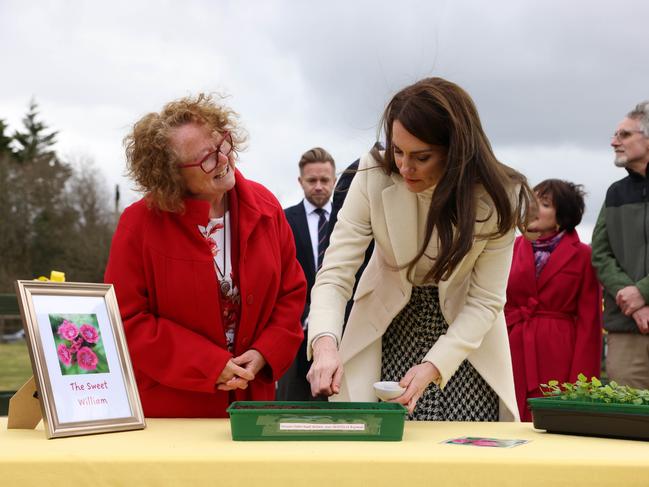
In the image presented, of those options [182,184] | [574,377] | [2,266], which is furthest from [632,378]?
[2,266]

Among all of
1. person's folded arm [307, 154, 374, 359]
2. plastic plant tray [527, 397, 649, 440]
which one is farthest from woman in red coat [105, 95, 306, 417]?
plastic plant tray [527, 397, 649, 440]

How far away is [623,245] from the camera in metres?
4.86

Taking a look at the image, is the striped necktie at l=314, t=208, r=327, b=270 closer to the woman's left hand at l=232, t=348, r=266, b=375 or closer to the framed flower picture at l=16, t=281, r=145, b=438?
the woman's left hand at l=232, t=348, r=266, b=375

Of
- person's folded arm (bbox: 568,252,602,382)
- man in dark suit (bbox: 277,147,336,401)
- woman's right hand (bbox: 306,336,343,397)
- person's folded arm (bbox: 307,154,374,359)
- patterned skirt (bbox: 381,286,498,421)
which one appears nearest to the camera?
woman's right hand (bbox: 306,336,343,397)

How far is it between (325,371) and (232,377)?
408mm

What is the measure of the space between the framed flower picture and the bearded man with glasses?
3.25 metres

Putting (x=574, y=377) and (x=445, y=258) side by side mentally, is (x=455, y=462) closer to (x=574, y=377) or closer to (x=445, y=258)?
(x=445, y=258)

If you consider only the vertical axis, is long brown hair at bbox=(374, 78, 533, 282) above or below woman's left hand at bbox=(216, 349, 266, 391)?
above

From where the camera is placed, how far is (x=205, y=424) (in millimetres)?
2262

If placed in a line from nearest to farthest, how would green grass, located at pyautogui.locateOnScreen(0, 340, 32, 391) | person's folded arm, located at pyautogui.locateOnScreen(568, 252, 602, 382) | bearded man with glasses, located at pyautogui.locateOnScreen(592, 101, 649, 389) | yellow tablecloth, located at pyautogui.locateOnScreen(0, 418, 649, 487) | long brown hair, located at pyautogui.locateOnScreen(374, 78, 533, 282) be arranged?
yellow tablecloth, located at pyautogui.locateOnScreen(0, 418, 649, 487) < long brown hair, located at pyautogui.locateOnScreen(374, 78, 533, 282) < bearded man with glasses, located at pyautogui.locateOnScreen(592, 101, 649, 389) < person's folded arm, located at pyautogui.locateOnScreen(568, 252, 602, 382) < green grass, located at pyautogui.locateOnScreen(0, 340, 32, 391)

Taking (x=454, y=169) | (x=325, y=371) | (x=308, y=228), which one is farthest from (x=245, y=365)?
(x=308, y=228)

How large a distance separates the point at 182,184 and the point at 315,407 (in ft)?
2.85

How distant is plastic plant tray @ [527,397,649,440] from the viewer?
2043 mm

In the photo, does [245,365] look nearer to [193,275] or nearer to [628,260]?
[193,275]
